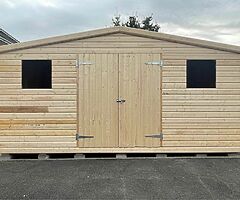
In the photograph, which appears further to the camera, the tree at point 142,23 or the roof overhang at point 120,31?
the tree at point 142,23

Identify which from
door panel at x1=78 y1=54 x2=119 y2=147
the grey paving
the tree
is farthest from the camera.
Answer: the tree

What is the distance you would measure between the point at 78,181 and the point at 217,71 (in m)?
4.01

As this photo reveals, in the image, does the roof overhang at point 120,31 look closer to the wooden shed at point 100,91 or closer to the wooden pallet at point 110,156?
the wooden shed at point 100,91

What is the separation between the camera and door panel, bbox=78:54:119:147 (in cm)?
749

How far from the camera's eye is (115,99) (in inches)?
295

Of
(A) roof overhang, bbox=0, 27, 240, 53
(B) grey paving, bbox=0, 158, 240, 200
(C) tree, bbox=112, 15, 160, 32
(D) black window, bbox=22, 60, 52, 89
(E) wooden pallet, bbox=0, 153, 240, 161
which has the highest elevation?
(C) tree, bbox=112, 15, 160, 32

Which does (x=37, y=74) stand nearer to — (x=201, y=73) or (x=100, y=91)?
(x=100, y=91)

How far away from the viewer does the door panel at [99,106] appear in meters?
7.49

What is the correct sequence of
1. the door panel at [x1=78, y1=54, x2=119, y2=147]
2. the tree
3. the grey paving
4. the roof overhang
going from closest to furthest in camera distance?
1. the grey paving
2. the roof overhang
3. the door panel at [x1=78, y1=54, x2=119, y2=147]
4. the tree

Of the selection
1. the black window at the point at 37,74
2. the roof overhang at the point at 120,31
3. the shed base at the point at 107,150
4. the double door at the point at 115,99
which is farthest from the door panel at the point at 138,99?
the black window at the point at 37,74

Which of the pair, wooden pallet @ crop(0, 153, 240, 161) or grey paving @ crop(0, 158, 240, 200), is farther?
wooden pallet @ crop(0, 153, 240, 161)

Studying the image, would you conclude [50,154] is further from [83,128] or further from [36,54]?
[36,54]

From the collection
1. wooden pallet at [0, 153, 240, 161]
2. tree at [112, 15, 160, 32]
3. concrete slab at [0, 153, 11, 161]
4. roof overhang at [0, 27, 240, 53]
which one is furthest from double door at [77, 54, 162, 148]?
tree at [112, 15, 160, 32]

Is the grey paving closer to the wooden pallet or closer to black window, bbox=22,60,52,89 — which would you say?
the wooden pallet
